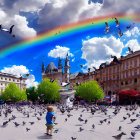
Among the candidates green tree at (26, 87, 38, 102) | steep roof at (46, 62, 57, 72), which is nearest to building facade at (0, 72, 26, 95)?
green tree at (26, 87, 38, 102)

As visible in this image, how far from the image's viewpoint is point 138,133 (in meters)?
12.3

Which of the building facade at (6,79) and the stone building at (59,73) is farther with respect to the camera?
the stone building at (59,73)

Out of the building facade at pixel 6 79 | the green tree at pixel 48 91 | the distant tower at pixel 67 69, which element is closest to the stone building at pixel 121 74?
the green tree at pixel 48 91

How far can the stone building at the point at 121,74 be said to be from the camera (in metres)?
63.1

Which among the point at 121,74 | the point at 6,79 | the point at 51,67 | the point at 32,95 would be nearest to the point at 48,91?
the point at 32,95

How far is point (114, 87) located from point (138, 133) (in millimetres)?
62616

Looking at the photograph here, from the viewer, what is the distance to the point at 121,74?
71188 mm

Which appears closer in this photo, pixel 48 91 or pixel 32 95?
pixel 48 91

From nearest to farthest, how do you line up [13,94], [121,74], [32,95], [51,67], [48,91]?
[48,91]
[13,94]
[121,74]
[32,95]
[51,67]

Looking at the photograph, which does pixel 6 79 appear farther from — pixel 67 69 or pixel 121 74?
pixel 121 74

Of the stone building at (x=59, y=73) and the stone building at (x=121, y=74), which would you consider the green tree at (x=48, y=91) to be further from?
the stone building at (x=59, y=73)

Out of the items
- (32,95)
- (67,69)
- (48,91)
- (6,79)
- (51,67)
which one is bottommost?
(32,95)

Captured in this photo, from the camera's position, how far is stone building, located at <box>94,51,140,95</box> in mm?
63125

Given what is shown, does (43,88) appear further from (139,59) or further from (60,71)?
(60,71)
